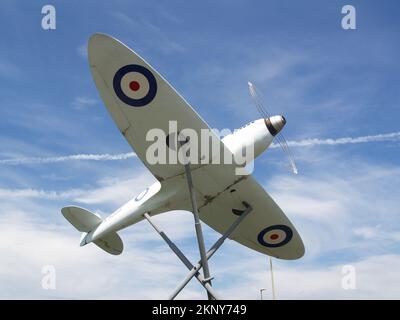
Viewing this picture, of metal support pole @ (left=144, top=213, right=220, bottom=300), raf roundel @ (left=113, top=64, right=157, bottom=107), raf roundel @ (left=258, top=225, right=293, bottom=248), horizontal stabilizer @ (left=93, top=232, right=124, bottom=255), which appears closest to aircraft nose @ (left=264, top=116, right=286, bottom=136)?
raf roundel @ (left=113, top=64, right=157, bottom=107)

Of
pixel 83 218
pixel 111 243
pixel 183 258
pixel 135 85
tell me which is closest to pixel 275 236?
pixel 183 258

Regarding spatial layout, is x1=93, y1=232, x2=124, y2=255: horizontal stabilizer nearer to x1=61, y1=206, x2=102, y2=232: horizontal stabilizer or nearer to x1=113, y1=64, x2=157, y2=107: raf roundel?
x1=61, y1=206, x2=102, y2=232: horizontal stabilizer

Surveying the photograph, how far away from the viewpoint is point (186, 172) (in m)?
14.6

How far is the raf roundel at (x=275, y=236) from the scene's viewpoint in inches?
734

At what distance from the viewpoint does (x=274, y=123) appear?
51.3 ft

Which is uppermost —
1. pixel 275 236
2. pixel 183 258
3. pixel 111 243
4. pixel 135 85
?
pixel 135 85

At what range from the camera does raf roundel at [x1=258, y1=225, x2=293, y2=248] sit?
18.6 metres

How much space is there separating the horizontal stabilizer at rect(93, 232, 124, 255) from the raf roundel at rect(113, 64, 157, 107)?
871 centimetres

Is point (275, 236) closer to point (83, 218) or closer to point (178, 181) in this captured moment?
point (178, 181)

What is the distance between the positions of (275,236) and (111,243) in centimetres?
769
